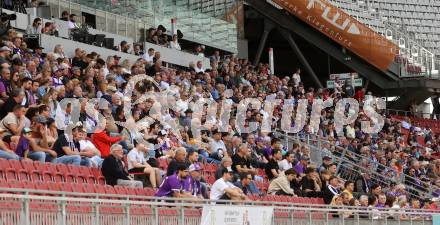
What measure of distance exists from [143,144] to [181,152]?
1.28 m

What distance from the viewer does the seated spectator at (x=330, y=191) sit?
744 inches

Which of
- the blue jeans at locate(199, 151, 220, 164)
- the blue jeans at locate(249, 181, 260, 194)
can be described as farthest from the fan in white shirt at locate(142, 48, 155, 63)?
the blue jeans at locate(249, 181, 260, 194)

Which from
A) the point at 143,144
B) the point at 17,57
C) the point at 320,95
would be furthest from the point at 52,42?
the point at 320,95

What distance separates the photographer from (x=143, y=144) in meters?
16.2

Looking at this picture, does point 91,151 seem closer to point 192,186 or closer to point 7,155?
point 192,186

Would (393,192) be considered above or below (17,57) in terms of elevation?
below

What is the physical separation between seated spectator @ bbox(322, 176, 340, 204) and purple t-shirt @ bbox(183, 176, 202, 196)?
4255 mm

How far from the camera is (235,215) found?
43.8ft

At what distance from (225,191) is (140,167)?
1259 millimetres

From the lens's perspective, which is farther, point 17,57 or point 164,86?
point 164,86

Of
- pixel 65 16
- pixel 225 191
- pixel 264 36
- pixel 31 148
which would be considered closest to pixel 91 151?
pixel 31 148

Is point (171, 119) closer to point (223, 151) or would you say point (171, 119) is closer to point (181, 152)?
point (223, 151)

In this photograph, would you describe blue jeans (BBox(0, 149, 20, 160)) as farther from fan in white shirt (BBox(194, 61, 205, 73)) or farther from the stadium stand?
fan in white shirt (BBox(194, 61, 205, 73))

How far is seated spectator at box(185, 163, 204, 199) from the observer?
14570 millimetres
